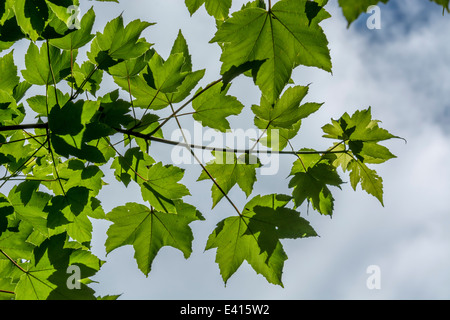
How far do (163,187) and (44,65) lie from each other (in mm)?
803

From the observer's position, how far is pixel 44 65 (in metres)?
1.71

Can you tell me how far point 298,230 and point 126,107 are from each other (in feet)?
3.28

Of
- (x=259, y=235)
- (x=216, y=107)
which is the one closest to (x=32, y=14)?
(x=216, y=107)

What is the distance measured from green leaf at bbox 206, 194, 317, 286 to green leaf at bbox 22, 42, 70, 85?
1.08m

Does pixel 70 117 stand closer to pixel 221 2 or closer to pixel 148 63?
pixel 148 63

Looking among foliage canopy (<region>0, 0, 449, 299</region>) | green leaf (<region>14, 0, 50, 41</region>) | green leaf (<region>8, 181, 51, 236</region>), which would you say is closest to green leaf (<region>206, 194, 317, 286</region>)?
foliage canopy (<region>0, 0, 449, 299</region>)

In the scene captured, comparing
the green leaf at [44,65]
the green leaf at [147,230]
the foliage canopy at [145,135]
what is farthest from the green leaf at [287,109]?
the green leaf at [44,65]

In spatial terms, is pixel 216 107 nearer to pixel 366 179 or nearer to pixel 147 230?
pixel 147 230

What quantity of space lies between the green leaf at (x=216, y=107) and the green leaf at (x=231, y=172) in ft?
0.59

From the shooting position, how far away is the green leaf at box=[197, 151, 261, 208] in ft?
6.32

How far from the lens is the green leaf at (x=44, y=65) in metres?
1.70

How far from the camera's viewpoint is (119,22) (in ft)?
5.36
